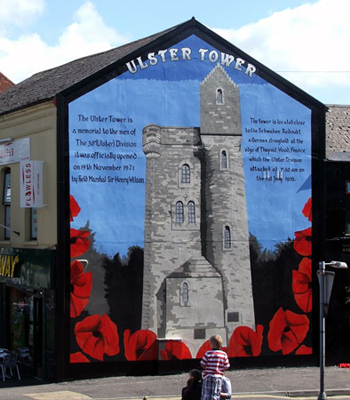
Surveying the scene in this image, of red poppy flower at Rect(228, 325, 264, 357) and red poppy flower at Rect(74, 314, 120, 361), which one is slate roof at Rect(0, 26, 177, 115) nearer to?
red poppy flower at Rect(74, 314, 120, 361)

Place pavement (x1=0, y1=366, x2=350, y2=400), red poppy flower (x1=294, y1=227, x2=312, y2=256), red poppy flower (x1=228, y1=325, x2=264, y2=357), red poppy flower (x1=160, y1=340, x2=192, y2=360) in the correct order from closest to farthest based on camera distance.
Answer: pavement (x1=0, y1=366, x2=350, y2=400) < red poppy flower (x1=160, y1=340, x2=192, y2=360) < red poppy flower (x1=228, y1=325, x2=264, y2=357) < red poppy flower (x1=294, y1=227, x2=312, y2=256)

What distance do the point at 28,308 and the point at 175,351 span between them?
506cm

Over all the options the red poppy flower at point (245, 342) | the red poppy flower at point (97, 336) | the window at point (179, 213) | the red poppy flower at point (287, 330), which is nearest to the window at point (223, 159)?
the window at point (179, 213)

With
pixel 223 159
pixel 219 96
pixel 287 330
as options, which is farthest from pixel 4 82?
pixel 287 330

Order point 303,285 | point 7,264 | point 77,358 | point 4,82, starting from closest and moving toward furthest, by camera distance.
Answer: point 77,358, point 303,285, point 7,264, point 4,82

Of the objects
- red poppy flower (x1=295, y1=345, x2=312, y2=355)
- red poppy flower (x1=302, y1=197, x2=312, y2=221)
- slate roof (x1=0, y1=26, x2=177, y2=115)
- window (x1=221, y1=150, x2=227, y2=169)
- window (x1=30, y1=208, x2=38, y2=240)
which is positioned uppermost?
slate roof (x1=0, y1=26, x2=177, y2=115)

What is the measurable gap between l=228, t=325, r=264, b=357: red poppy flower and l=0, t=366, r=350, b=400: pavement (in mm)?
527

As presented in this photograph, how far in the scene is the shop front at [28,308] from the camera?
20.2m

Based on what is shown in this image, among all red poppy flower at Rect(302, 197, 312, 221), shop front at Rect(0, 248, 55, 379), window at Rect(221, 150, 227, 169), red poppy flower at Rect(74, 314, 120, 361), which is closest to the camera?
red poppy flower at Rect(74, 314, 120, 361)

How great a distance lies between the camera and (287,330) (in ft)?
71.7

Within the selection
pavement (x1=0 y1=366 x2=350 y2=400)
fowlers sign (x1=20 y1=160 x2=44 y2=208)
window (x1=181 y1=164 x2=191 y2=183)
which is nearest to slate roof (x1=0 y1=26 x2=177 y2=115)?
fowlers sign (x1=20 y1=160 x2=44 y2=208)

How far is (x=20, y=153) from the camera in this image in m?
22.2

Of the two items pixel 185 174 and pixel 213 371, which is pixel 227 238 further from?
pixel 213 371

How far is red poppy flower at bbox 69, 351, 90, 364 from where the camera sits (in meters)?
20.0
